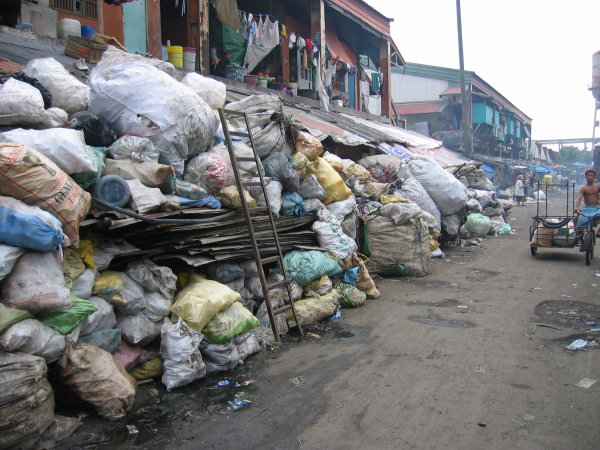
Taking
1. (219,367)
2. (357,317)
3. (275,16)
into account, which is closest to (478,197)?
(275,16)

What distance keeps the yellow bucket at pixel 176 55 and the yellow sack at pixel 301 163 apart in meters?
4.57

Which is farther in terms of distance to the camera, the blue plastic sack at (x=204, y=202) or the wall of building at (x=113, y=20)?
the wall of building at (x=113, y=20)

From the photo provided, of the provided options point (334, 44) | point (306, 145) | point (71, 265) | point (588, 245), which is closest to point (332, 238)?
point (306, 145)

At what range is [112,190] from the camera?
4.08 m

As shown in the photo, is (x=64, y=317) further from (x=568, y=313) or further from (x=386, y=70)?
(x=386, y=70)

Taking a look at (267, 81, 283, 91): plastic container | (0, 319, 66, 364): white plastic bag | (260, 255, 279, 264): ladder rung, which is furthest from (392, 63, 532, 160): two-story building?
(0, 319, 66, 364): white plastic bag

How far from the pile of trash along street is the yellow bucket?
3.63 meters

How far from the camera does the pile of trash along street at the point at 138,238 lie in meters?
3.05

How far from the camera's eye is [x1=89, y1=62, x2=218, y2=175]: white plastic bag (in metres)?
4.76

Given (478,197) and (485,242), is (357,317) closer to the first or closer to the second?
(485,242)

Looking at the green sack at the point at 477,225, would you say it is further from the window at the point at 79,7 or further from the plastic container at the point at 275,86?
the window at the point at 79,7

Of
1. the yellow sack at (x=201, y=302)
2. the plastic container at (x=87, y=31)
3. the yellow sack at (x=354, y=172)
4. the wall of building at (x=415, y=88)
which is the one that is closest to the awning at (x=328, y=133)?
the yellow sack at (x=354, y=172)

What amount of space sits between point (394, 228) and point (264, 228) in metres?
2.85

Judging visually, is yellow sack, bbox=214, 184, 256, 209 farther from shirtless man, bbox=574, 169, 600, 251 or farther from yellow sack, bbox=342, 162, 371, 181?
shirtless man, bbox=574, 169, 600, 251
